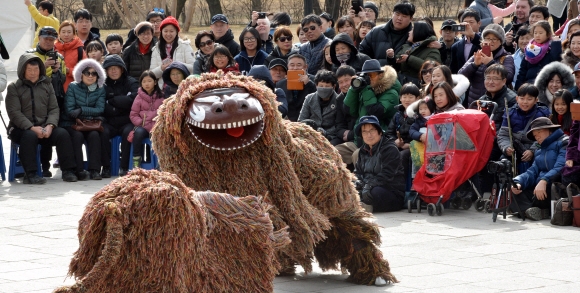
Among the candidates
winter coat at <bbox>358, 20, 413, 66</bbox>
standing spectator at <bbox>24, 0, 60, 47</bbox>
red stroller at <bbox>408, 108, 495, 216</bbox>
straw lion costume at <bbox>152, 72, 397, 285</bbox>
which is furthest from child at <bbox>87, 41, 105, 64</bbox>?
straw lion costume at <bbox>152, 72, 397, 285</bbox>

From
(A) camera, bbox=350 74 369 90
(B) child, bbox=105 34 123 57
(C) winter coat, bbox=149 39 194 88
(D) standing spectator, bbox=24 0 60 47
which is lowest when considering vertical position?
(A) camera, bbox=350 74 369 90

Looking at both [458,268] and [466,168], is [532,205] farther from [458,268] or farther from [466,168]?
[458,268]

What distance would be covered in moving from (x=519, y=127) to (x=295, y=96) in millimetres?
2752

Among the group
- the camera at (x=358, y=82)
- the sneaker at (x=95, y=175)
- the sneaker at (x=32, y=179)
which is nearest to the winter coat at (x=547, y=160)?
the camera at (x=358, y=82)

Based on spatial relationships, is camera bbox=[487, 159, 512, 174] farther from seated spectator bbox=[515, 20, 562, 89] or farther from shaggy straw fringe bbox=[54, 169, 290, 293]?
shaggy straw fringe bbox=[54, 169, 290, 293]

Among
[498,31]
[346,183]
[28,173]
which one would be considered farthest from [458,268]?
[28,173]

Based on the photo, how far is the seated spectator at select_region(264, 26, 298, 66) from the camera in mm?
11828

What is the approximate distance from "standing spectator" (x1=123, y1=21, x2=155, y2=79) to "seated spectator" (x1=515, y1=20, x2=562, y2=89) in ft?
16.3

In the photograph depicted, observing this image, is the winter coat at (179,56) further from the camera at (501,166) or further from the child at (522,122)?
the camera at (501,166)

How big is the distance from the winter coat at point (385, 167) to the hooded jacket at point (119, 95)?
12.2ft

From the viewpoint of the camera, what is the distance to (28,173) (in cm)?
1123

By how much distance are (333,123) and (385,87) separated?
2.30 feet

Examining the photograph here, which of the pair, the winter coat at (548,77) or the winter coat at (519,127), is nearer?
the winter coat at (519,127)

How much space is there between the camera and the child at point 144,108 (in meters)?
11.6
